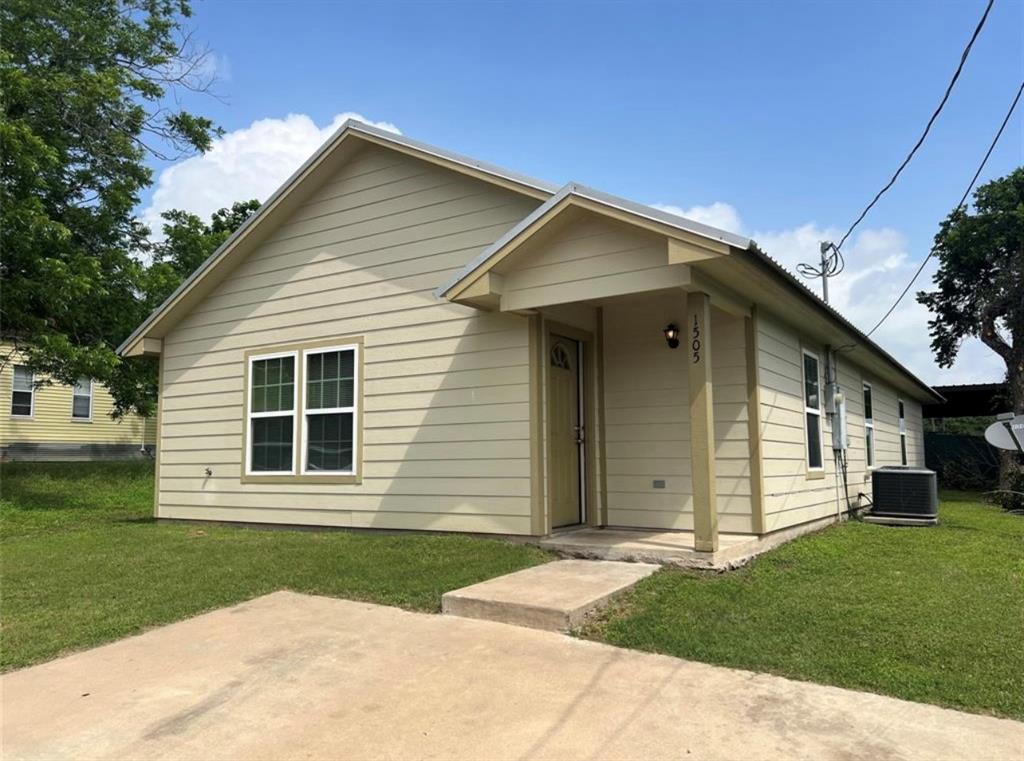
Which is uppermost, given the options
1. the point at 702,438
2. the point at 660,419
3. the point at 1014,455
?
the point at 660,419

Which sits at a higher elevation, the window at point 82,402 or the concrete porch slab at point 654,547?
the window at point 82,402

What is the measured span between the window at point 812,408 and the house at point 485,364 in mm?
51

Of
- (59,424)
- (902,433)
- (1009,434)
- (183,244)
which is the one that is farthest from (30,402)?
(1009,434)

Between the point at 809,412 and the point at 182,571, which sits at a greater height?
the point at 809,412

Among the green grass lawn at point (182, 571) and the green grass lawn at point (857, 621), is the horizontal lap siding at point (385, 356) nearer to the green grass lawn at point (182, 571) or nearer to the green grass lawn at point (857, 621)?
the green grass lawn at point (182, 571)

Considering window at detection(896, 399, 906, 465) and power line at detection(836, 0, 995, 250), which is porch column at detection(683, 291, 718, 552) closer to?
power line at detection(836, 0, 995, 250)

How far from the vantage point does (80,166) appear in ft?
51.8

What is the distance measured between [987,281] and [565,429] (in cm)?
1739

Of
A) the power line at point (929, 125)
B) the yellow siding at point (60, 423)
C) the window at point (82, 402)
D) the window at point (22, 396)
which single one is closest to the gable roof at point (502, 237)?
the power line at point (929, 125)

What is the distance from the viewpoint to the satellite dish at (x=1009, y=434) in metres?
7.26

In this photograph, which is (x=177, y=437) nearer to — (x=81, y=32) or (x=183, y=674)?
(x=183, y=674)

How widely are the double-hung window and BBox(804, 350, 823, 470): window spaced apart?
18.1 ft

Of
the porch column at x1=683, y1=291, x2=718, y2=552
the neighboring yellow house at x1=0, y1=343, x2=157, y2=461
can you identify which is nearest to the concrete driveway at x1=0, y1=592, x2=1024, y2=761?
the porch column at x1=683, y1=291, x2=718, y2=552

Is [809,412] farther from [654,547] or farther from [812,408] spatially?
[654,547]
